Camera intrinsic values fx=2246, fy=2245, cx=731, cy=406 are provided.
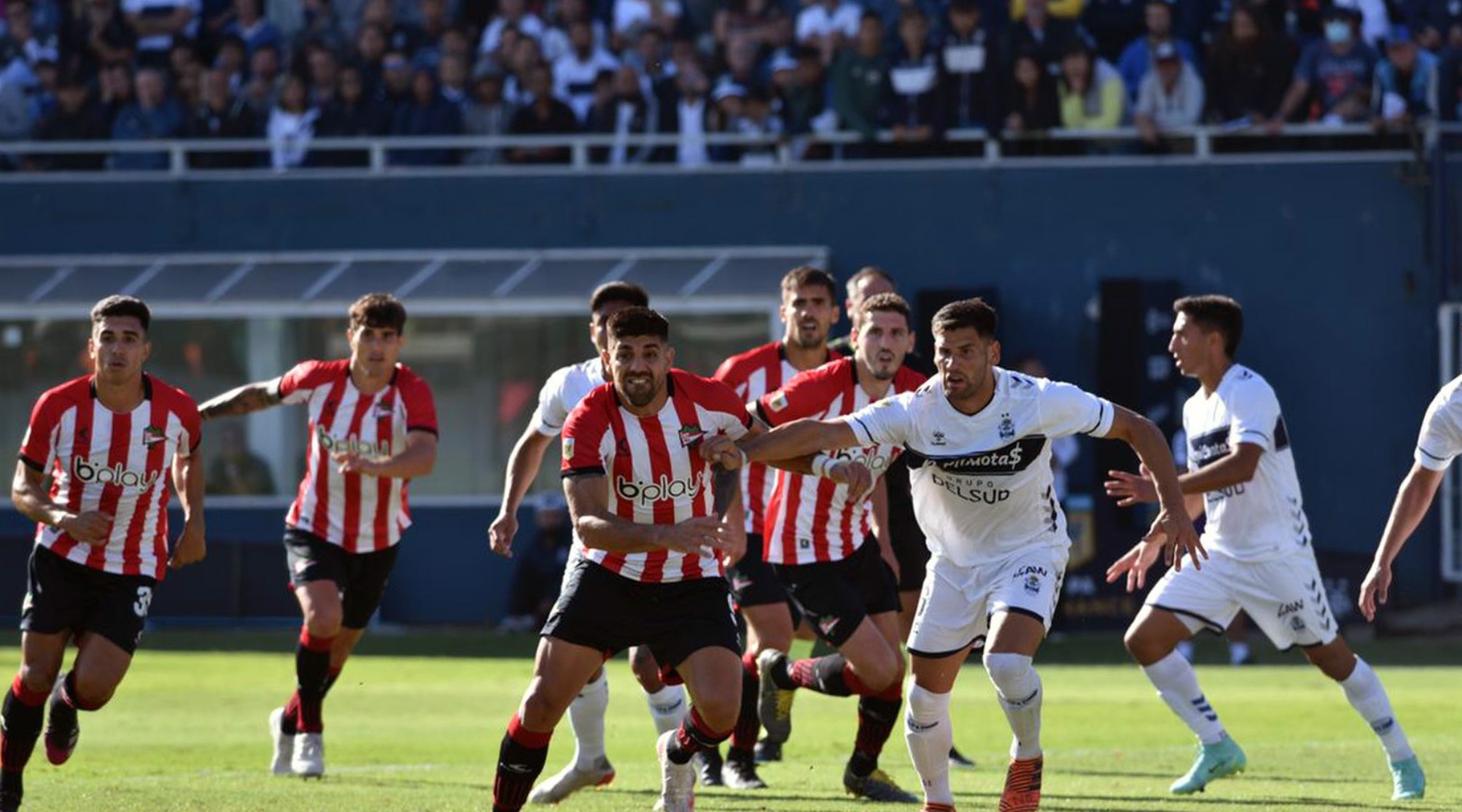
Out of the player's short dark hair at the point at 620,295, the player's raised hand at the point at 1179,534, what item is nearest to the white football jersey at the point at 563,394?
the player's short dark hair at the point at 620,295

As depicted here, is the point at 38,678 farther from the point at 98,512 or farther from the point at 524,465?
the point at 524,465

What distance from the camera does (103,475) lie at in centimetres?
935

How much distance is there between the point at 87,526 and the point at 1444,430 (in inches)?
210

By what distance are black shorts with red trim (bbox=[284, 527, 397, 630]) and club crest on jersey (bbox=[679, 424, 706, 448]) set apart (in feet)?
11.7

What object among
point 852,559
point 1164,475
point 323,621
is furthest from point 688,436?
point 323,621

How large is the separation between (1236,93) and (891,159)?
3.33 meters

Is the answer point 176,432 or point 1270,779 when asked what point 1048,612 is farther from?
point 176,432

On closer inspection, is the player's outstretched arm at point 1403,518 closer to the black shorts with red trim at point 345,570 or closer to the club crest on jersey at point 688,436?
the club crest on jersey at point 688,436

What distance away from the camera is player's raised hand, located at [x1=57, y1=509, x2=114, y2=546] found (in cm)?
875

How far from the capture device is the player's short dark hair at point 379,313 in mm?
11109

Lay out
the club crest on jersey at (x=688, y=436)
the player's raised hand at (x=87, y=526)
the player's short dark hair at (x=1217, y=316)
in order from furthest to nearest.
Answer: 1. the player's short dark hair at (x=1217, y=316)
2. the player's raised hand at (x=87, y=526)
3. the club crest on jersey at (x=688, y=436)

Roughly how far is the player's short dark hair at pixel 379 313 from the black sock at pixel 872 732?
121 inches

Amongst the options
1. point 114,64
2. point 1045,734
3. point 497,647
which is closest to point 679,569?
point 1045,734

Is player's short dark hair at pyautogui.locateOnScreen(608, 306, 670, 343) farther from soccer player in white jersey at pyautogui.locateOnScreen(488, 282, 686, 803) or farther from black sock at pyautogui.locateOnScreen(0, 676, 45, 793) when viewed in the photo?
black sock at pyautogui.locateOnScreen(0, 676, 45, 793)
